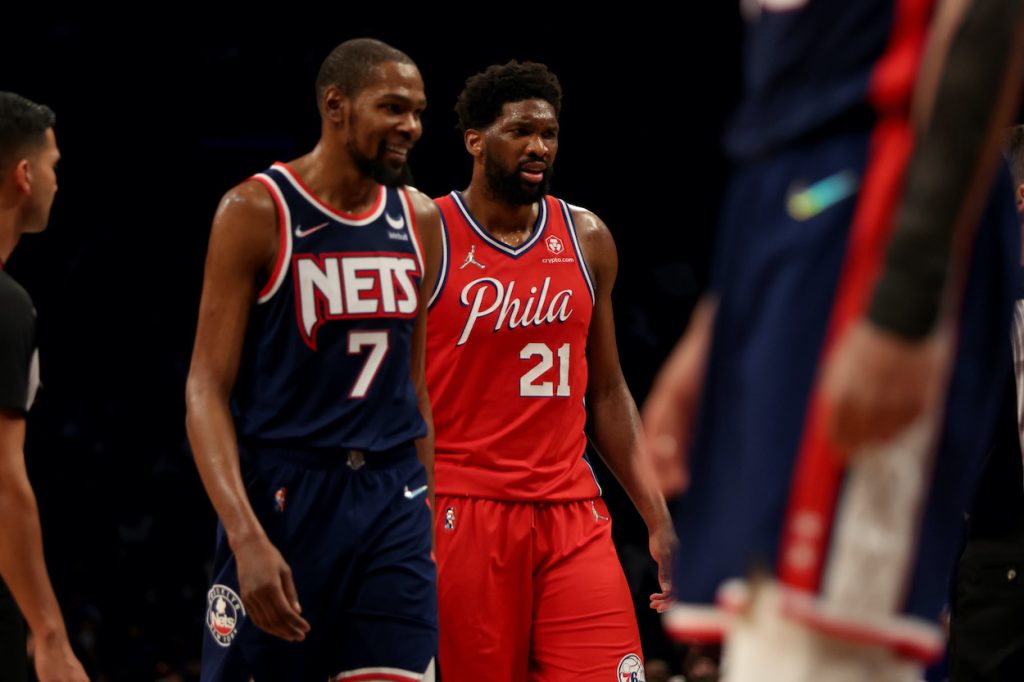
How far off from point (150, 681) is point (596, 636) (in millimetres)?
3536

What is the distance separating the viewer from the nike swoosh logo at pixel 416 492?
3.27 m

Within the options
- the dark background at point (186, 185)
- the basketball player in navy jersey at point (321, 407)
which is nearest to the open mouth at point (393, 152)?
the basketball player in navy jersey at point (321, 407)

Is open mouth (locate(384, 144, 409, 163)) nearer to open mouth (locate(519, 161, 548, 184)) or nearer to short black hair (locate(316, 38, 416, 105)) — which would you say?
short black hair (locate(316, 38, 416, 105))

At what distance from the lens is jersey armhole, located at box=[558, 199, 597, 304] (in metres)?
4.18

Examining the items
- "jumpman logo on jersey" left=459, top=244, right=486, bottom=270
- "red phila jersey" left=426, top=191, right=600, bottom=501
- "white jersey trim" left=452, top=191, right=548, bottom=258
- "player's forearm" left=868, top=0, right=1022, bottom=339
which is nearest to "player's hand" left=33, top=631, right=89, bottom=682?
"red phila jersey" left=426, top=191, right=600, bottom=501

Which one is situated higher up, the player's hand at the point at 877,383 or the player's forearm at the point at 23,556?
the player's hand at the point at 877,383

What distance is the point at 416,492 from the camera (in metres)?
3.30

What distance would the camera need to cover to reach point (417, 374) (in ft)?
Result: 11.2

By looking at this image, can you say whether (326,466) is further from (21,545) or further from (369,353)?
(21,545)

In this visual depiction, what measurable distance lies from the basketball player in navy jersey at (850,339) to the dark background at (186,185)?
556cm

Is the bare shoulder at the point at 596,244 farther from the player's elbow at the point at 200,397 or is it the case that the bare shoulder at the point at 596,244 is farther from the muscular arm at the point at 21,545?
the muscular arm at the point at 21,545

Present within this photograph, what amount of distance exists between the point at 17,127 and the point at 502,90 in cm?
151

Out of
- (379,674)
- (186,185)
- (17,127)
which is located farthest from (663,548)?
(186,185)

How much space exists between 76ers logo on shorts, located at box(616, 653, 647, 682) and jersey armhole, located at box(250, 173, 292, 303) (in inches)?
57.9
